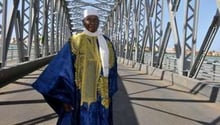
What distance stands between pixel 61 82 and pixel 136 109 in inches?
250

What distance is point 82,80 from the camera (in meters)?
4.82

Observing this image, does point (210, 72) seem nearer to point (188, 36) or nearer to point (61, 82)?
point (188, 36)

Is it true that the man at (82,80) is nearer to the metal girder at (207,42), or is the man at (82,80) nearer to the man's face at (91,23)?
the man's face at (91,23)

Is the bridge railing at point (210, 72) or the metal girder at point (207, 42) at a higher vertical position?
the metal girder at point (207, 42)

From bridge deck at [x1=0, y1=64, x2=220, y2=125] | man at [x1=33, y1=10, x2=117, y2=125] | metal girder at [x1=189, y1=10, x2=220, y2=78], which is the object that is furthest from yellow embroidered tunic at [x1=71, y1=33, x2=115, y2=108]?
metal girder at [x1=189, y1=10, x2=220, y2=78]

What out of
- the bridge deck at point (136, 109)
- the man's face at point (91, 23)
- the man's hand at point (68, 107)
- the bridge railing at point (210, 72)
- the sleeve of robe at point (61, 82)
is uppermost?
the man's face at point (91, 23)

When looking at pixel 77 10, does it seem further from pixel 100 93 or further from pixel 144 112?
pixel 100 93

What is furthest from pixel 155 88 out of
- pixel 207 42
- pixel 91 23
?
pixel 91 23

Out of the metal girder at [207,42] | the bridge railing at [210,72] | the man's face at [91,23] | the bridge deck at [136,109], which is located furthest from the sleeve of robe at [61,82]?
the bridge railing at [210,72]

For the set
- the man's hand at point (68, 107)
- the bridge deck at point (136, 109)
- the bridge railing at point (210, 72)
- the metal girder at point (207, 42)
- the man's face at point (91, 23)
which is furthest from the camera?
the bridge railing at point (210, 72)

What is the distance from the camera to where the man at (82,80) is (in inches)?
187

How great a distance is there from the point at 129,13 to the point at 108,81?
150 ft

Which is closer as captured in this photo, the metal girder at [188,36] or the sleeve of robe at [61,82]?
the sleeve of robe at [61,82]

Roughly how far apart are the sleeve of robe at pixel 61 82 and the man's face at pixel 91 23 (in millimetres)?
295
